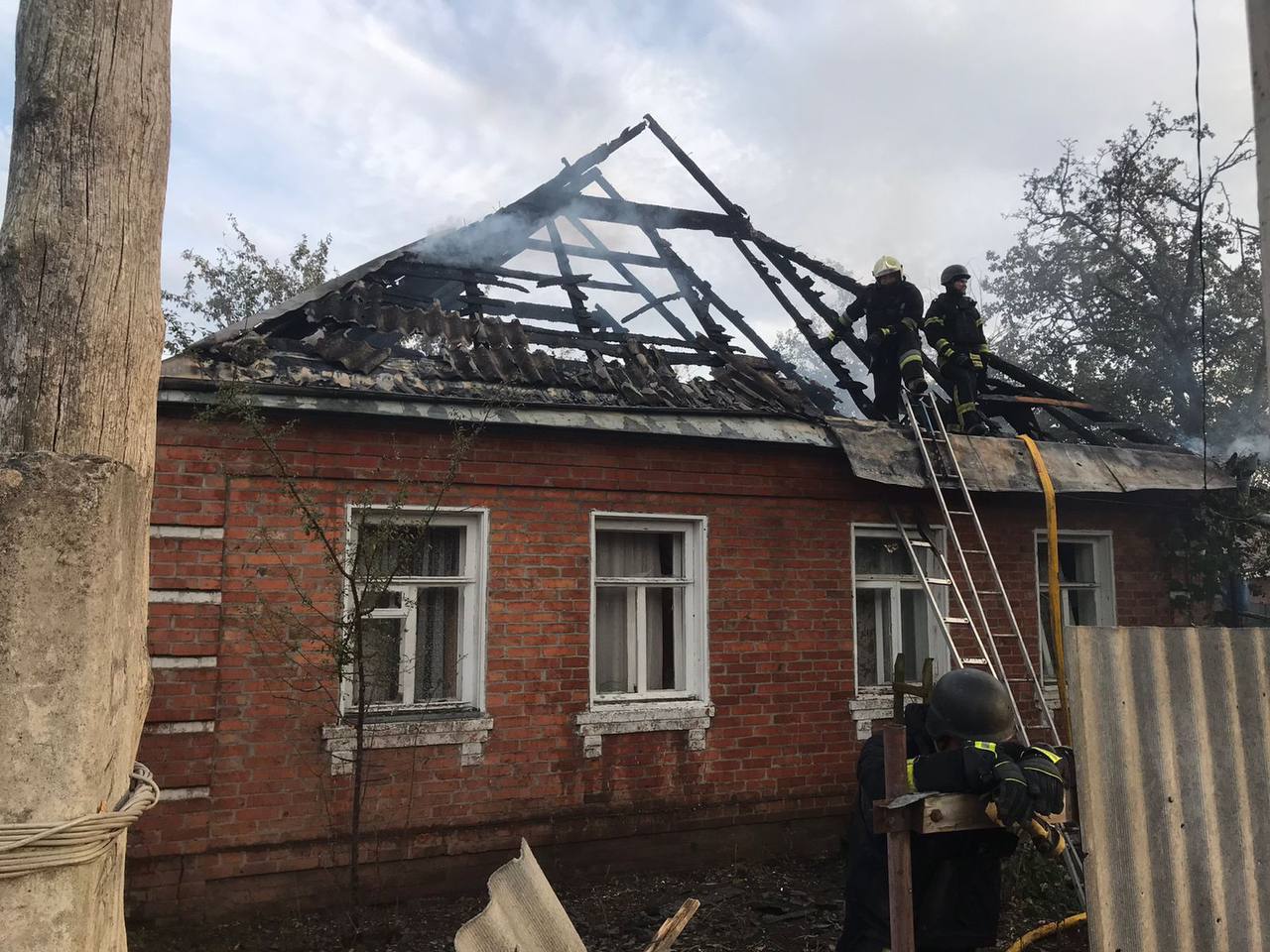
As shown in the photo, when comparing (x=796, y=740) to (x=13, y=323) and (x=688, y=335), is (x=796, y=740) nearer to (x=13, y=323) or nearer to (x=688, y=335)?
(x=688, y=335)

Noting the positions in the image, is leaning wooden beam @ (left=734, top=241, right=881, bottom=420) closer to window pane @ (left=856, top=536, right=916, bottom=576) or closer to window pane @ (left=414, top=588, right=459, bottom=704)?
window pane @ (left=856, top=536, right=916, bottom=576)

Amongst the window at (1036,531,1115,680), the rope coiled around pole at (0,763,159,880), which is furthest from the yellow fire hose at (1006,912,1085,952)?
the rope coiled around pole at (0,763,159,880)

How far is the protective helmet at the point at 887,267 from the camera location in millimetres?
8852

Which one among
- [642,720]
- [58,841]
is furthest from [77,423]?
[642,720]

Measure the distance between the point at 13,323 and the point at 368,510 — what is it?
161 inches

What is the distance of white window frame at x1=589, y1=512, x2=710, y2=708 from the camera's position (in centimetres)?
706

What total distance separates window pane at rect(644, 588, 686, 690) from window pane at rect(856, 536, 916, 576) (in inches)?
70.1

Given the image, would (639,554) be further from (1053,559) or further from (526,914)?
(526,914)

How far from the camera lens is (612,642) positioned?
712cm

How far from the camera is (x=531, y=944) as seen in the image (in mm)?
3025

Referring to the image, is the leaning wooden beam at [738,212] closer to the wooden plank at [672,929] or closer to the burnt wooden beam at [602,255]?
the burnt wooden beam at [602,255]

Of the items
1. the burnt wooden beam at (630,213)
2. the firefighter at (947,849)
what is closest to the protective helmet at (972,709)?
the firefighter at (947,849)

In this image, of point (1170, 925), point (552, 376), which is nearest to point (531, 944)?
point (1170, 925)

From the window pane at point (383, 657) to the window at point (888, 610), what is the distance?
151 inches
